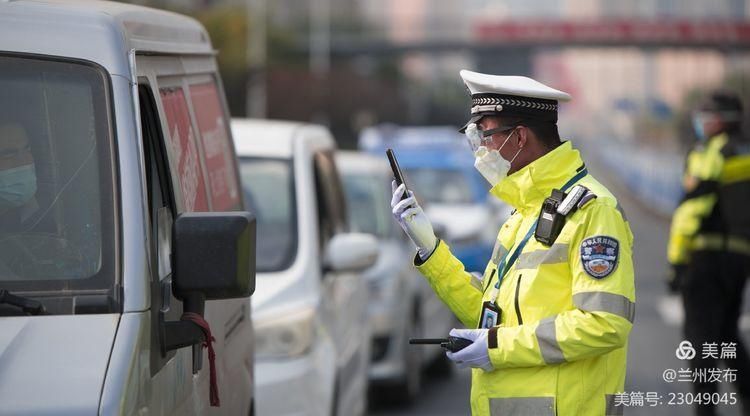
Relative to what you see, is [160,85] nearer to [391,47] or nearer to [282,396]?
[282,396]

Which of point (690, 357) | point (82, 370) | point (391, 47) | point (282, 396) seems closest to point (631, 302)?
point (82, 370)

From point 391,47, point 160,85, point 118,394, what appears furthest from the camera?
point 391,47

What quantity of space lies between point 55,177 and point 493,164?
4.29ft

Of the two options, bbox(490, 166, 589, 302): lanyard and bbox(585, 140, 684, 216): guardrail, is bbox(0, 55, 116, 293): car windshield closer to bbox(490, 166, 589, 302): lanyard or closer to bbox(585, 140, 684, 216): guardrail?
bbox(490, 166, 589, 302): lanyard

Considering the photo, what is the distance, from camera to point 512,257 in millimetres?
4352

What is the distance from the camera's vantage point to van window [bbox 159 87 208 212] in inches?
177

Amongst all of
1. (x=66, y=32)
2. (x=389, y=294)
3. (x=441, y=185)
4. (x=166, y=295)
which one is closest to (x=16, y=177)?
(x=66, y=32)

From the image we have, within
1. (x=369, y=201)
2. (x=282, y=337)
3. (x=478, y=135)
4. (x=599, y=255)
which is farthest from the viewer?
(x=369, y=201)

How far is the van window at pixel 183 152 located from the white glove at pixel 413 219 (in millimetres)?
641

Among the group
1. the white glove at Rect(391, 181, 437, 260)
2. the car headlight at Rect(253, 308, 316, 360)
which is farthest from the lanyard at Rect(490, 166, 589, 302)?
the car headlight at Rect(253, 308, 316, 360)

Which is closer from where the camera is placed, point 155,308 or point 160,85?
point 155,308

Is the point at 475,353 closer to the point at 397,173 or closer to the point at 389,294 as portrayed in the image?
the point at 397,173

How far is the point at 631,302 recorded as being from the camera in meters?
4.18

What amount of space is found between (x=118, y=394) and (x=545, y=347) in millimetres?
1316
